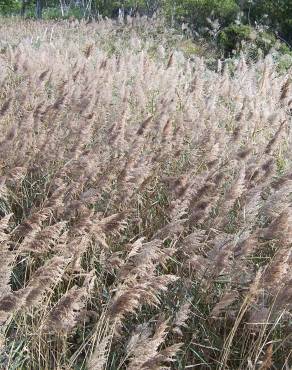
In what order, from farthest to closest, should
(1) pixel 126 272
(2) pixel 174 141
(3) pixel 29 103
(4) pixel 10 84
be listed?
(4) pixel 10 84 → (3) pixel 29 103 → (2) pixel 174 141 → (1) pixel 126 272

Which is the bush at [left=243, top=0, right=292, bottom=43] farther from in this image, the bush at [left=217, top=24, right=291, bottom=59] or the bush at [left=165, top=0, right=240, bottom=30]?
the bush at [left=217, top=24, right=291, bottom=59]

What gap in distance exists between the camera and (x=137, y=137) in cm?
311

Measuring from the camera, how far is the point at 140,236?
279 cm

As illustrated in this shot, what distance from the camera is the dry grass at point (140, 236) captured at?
188cm

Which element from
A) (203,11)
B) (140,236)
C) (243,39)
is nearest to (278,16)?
(203,11)

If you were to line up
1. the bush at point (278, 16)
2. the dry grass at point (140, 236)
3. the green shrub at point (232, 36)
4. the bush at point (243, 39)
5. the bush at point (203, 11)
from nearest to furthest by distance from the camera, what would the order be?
the dry grass at point (140, 236) < the bush at point (243, 39) < the green shrub at point (232, 36) < the bush at point (278, 16) < the bush at point (203, 11)

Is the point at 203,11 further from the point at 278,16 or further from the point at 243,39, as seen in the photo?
the point at 243,39

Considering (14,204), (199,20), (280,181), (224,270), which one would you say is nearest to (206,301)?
(224,270)

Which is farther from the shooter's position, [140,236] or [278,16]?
[278,16]

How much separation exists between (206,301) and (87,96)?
192cm

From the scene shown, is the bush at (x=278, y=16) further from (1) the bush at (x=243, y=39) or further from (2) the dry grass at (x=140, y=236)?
(2) the dry grass at (x=140, y=236)

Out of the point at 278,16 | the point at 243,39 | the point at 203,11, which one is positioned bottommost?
the point at 243,39

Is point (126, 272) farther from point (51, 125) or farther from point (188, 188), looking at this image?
point (51, 125)

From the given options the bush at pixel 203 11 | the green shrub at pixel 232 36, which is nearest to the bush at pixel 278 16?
the bush at pixel 203 11
